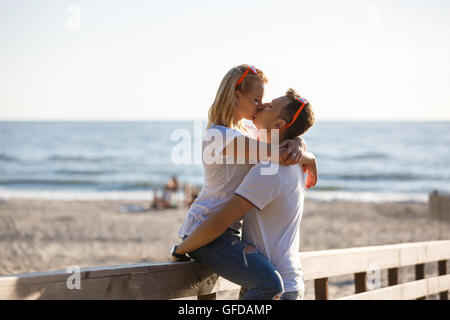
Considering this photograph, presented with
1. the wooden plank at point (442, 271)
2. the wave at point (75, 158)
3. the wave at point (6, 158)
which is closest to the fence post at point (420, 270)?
the wooden plank at point (442, 271)

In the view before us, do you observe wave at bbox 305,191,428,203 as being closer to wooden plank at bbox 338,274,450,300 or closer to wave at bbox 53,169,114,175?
wave at bbox 53,169,114,175

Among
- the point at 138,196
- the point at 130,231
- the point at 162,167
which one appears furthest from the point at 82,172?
the point at 130,231

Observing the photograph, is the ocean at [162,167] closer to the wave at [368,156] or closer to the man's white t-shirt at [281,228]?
the wave at [368,156]

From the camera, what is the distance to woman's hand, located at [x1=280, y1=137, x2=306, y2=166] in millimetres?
2207

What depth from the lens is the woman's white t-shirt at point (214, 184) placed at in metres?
2.31

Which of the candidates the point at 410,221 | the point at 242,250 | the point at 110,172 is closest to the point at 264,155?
the point at 242,250

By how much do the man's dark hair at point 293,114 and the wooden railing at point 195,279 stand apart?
25.5 inches

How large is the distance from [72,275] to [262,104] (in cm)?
126

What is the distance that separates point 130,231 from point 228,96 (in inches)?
375

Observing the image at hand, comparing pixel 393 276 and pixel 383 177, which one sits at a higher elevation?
pixel 383 177

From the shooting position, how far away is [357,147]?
41.0 metres

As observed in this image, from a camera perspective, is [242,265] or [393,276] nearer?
[242,265]

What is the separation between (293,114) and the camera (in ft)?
7.72

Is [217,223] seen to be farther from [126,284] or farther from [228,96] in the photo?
[228,96]
